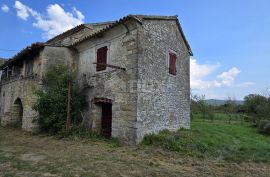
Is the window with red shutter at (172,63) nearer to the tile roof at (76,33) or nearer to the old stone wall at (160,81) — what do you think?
the old stone wall at (160,81)

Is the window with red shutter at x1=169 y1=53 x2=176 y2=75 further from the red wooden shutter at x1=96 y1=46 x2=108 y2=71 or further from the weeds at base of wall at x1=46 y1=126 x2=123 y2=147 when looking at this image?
the weeds at base of wall at x1=46 y1=126 x2=123 y2=147

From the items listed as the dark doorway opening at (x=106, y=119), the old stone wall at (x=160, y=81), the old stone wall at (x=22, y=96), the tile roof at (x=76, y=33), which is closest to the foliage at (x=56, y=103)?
the old stone wall at (x=22, y=96)

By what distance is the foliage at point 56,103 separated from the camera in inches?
438

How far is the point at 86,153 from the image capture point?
7711 millimetres

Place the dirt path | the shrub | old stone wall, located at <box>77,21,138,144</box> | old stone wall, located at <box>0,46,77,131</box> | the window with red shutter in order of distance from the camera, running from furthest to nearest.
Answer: the shrub < old stone wall, located at <box>0,46,77,131</box> < the window with red shutter < old stone wall, located at <box>77,21,138,144</box> < the dirt path

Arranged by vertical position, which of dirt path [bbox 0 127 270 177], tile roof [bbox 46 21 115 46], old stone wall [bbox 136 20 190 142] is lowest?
dirt path [bbox 0 127 270 177]

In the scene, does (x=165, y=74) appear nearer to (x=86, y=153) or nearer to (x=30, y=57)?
(x=86, y=153)

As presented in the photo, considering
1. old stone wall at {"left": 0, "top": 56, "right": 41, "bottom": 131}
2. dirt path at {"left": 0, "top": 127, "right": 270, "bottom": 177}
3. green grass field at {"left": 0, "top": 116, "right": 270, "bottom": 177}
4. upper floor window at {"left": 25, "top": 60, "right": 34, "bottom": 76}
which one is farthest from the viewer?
upper floor window at {"left": 25, "top": 60, "right": 34, "bottom": 76}

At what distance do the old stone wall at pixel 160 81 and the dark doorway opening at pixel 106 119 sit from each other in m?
2.19

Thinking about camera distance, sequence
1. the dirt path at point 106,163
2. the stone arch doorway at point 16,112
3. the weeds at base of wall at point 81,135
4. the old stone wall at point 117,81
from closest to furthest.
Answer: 1. the dirt path at point 106,163
2. the old stone wall at point 117,81
3. the weeds at base of wall at point 81,135
4. the stone arch doorway at point 16,112

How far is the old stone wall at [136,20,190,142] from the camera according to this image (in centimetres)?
967

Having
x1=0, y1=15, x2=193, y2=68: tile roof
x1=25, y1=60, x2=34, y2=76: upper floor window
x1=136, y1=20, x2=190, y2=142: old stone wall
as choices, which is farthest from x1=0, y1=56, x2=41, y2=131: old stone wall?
x1=136, y1=20, x2=190, y2=142: old stone wall

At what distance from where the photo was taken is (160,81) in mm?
10781

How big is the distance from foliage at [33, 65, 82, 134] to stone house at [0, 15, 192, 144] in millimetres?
687
